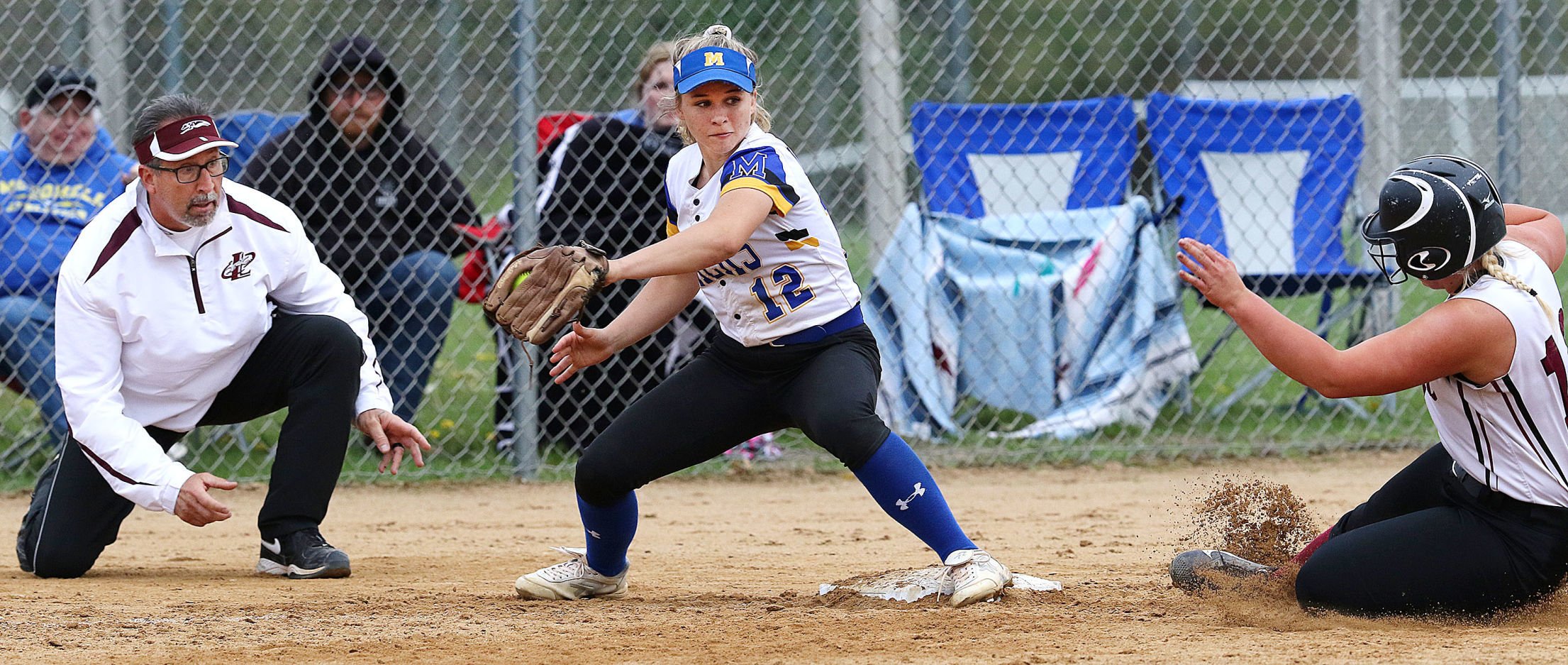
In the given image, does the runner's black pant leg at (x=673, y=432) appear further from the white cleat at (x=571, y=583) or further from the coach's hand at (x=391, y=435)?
the coach's hand at (x=391, y=435)

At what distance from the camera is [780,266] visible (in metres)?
3.57

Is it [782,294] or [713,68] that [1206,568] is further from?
[713,68]

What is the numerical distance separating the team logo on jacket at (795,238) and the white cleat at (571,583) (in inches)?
38.7

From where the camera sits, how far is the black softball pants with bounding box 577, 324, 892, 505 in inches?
140

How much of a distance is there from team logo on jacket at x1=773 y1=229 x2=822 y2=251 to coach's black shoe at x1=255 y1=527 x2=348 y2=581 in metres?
1.61

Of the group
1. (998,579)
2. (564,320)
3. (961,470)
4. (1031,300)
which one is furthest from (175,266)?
(1031,300)

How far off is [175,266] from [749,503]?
242 centimetres

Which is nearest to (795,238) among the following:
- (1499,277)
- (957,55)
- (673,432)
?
(673,432)

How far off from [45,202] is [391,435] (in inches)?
106

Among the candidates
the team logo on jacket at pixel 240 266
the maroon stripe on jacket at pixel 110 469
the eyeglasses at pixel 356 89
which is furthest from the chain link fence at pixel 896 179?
the maroon stripe on jacket at pixel 110 469

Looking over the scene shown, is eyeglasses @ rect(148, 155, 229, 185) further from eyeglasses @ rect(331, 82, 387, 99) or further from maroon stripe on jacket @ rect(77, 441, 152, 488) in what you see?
eyeglasses @ rect(331, 82, 387, 99)

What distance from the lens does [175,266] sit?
405 cm

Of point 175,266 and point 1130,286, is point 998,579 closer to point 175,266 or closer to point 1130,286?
point 175,266

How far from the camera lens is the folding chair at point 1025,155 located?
683 cm
